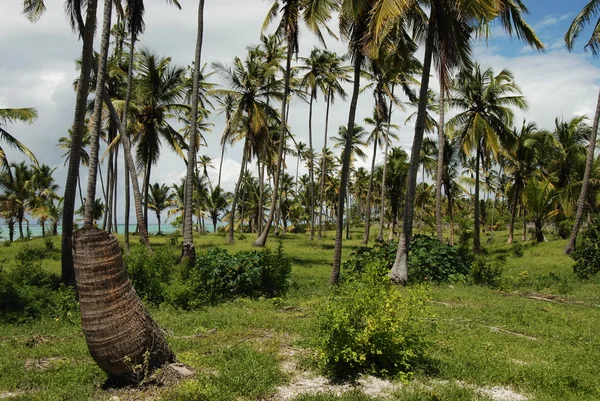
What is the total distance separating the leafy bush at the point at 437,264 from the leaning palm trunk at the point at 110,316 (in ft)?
32.8

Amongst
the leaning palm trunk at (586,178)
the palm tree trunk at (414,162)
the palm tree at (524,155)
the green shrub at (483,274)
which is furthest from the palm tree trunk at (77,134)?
the palm tree at (524,155)

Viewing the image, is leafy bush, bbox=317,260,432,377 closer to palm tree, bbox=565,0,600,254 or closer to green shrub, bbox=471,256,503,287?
green shrub, bbox=471,256,503,287

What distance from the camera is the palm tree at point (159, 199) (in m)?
54.3

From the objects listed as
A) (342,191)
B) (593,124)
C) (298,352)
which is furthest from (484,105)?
(298,352)

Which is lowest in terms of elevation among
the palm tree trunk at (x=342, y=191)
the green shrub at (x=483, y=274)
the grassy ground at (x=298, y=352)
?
the grassy ground at (x=298, y=352)

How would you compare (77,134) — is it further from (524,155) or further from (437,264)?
(524,155)

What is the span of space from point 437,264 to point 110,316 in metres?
11.4

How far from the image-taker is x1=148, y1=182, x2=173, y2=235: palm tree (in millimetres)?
54331

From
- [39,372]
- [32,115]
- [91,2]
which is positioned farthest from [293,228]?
[39,372]

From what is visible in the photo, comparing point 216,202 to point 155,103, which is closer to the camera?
point 155,103

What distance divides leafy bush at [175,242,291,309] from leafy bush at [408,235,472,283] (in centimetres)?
455

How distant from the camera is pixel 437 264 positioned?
14266mm

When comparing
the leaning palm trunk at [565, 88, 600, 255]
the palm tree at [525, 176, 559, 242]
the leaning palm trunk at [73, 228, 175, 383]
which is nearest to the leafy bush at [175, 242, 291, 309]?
the leaning palm trunk at [73, 228, 175, 383]

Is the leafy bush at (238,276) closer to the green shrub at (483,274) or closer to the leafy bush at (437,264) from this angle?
the leafy bush at (437,264)
